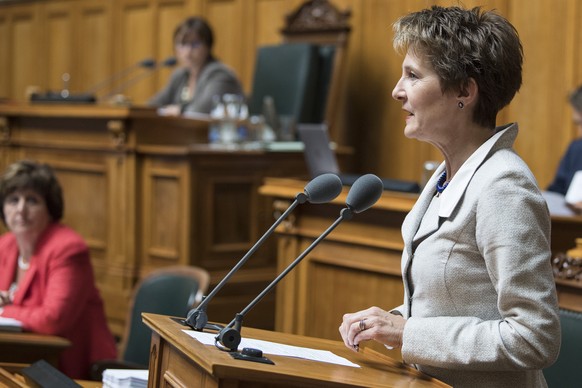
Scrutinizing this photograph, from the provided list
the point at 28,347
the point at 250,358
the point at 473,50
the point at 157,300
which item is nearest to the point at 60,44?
the point at 157,300

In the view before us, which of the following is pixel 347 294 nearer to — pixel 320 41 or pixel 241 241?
pixel 241 241

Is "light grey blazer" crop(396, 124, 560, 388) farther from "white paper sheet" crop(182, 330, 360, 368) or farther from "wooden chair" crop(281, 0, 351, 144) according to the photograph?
"wooden chair" crop(281, 0, 351, 144)

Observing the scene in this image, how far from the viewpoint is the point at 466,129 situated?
1831 mm

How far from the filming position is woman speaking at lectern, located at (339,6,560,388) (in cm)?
166

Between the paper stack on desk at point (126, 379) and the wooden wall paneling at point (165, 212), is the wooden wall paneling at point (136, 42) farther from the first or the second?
the paper stack on desk at point (126, 379)

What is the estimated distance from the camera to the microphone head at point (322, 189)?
1885 mm

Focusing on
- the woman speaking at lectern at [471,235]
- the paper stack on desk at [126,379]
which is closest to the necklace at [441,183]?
the woman speaking at lectern at [471,235]

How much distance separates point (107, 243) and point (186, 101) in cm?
125

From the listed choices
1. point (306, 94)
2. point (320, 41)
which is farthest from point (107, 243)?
point (320, 41)

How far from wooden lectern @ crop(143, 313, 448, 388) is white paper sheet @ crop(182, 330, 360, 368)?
25mm

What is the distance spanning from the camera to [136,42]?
28.6 ft

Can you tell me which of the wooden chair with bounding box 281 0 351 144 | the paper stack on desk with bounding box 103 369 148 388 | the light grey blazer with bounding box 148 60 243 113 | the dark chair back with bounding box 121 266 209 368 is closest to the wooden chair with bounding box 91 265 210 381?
the dark chair back with bounding box 121 266 209 368

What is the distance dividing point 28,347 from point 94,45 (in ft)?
21.2

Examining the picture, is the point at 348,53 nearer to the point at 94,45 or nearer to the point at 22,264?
the point at 94,45
